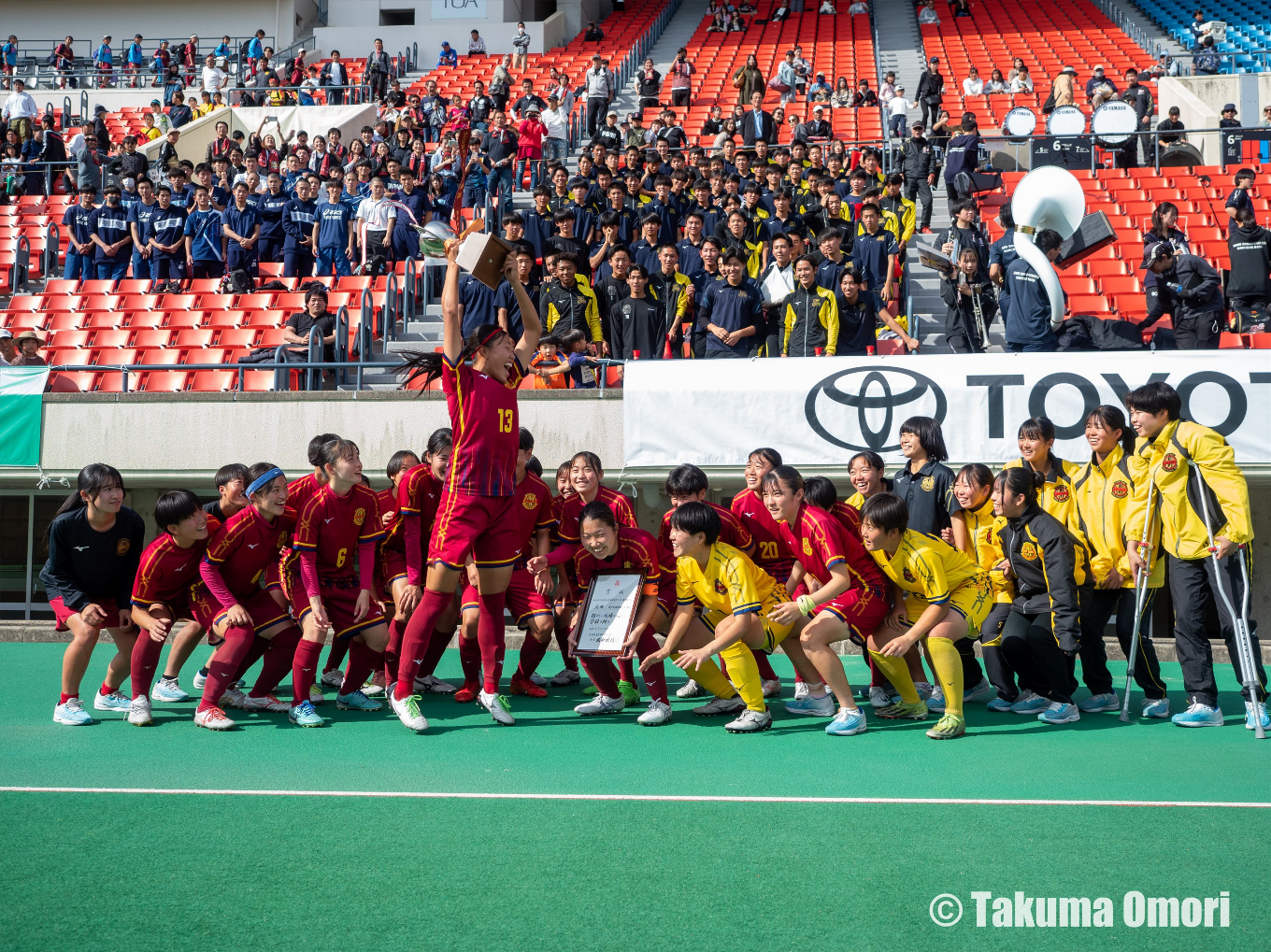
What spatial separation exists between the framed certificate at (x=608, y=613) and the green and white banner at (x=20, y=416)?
7231mm

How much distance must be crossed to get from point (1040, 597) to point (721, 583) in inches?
67.6

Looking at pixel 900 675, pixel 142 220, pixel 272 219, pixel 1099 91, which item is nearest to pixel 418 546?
pixel 900 675

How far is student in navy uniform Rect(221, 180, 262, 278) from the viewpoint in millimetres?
13719

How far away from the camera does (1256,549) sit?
9.82 metres

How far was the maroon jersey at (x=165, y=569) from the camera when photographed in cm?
603

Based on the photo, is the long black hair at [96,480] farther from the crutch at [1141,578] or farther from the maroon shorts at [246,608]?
the crutch at [1141,578]

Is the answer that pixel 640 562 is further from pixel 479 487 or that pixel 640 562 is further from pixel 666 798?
pixel 666 798

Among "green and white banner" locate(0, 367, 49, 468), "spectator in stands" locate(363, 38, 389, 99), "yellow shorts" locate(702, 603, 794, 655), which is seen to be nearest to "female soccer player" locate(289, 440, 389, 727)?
"yellow shorts" locate(702, 603, 794, 655)

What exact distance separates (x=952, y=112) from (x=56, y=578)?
64.9 ft

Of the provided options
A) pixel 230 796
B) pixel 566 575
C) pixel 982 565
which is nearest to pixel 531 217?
pixel 566 575

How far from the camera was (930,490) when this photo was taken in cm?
675

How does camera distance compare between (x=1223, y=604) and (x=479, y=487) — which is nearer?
(x=479, y=487)

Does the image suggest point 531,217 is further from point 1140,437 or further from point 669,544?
point 1140,437

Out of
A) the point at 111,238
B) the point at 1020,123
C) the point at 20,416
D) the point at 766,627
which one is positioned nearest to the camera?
the point at 766,627
